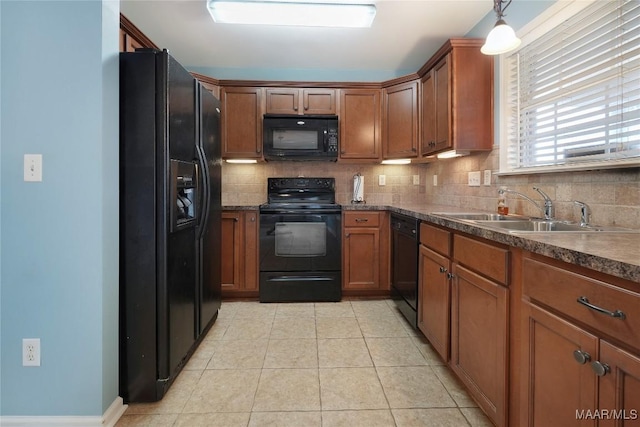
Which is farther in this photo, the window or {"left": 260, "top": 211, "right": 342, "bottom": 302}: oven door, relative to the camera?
{"left": 260, "top": 211, "right": 342, "bottom": 302}: oven door

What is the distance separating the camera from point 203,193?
6.65 ft

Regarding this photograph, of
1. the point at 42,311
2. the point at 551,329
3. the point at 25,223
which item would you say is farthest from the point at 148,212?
the point at 551,329

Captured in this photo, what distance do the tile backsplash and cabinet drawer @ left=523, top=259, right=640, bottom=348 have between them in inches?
27.1

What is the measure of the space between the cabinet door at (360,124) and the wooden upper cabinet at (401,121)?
9 centimetres

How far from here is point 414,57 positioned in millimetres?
3191

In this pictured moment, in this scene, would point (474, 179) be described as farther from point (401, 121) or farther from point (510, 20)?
point (510, 20)

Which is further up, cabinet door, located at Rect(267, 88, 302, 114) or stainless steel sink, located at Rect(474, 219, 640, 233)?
cabinet door, located at Rect(267, 88, 302, 114)

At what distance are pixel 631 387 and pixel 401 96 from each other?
9.40 feet

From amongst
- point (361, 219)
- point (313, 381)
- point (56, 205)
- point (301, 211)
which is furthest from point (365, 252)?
point (56, 205)

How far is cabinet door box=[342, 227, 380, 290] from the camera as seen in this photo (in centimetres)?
306

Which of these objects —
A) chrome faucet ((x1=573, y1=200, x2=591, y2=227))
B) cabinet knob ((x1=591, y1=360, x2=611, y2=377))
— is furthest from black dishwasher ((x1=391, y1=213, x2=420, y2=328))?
cabinet knob ((x1=591, y1=360, x2=611, y2=377))

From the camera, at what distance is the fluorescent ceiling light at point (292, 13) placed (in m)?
2.19

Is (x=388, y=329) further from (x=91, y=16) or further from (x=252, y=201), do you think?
(x=91, y=16)

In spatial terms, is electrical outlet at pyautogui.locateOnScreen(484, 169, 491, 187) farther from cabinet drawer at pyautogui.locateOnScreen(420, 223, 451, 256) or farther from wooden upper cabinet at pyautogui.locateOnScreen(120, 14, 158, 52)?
wooden upper cabinet at pyautogui.locateOnScreen(120, 14, 158, 52)
